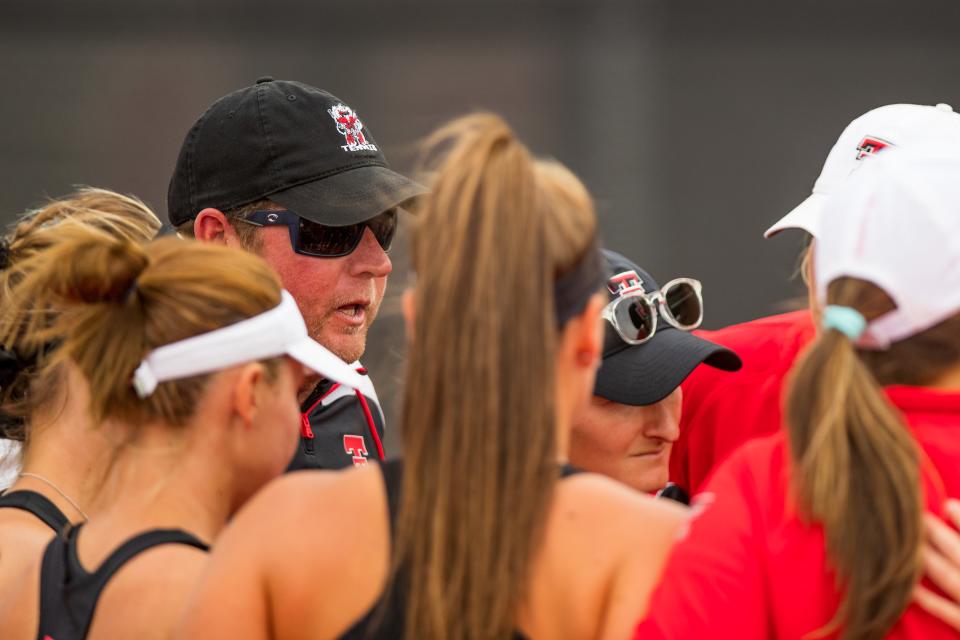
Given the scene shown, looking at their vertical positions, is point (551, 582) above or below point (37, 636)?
above

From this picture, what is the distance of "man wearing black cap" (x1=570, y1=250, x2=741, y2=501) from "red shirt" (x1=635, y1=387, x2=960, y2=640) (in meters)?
0.95

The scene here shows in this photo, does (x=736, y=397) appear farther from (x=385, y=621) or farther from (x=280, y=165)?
(x=385, y=621)

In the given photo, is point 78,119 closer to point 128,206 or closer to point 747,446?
point 128,206

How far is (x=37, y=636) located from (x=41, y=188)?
5010 mm

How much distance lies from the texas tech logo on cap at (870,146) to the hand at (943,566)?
1.20 metres

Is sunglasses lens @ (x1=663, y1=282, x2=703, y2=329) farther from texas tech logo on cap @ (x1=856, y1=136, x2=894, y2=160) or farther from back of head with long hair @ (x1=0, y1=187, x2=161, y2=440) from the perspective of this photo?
back of head with long hair @ (x1=0, y1=187, x2=161, y2=440)

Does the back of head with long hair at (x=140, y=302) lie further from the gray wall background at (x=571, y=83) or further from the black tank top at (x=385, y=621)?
the gray wall background at (x=571, y=83)

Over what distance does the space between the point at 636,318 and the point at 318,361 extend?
88 cm

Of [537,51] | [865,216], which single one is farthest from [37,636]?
[537,51]

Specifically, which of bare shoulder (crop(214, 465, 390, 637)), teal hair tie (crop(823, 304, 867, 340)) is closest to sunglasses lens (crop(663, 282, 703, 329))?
teal hair tie (crop(823, 304, 867, 340))

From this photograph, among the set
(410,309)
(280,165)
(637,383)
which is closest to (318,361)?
(410,309)

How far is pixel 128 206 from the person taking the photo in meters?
2.56

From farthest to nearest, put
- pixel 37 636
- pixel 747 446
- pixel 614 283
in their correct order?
1. pixel 614 283
2. pixel 37 636
3. pixel 747 446

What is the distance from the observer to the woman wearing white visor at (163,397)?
173 centimetres
